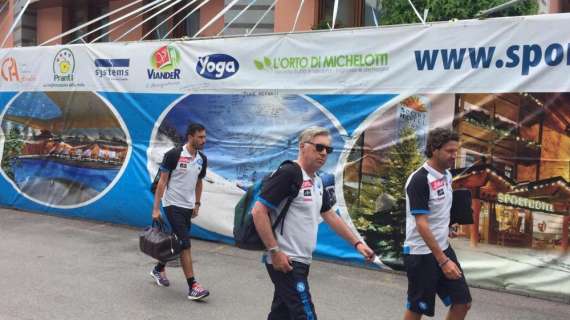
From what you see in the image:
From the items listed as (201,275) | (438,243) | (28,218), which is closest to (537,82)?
(438,243)

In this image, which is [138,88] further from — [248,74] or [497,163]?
[497,163]

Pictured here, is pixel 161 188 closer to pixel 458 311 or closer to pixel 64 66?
pixel 458 311

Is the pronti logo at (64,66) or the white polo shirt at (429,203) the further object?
the pronti logo at (64,66)

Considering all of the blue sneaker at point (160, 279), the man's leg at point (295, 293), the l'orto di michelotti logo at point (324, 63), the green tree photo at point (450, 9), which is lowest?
the blue sneaker at point (160, 279)

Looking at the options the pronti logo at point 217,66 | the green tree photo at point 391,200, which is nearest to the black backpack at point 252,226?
the green tree photo at point 391,200

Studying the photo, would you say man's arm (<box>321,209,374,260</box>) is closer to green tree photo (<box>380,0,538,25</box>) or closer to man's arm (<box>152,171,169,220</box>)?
man's arm (<box>152,171,169,220</box>)

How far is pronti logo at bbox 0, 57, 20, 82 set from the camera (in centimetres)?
1045

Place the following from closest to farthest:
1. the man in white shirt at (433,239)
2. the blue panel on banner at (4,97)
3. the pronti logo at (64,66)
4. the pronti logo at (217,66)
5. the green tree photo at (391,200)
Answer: the man in white shirt at (433,239) → the green tree photo at (391,200) → the pronti logo at (217,66) → the pronti logo at (64,66) → the blue panel on banner at (4,97)

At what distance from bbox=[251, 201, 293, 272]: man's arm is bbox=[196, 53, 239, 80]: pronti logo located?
4.67 meters

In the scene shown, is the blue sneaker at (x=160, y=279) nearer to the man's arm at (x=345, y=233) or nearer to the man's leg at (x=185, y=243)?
the man's leg at (x=185, y=243)

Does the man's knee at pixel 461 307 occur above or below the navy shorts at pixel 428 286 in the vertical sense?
below

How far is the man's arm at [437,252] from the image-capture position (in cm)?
391

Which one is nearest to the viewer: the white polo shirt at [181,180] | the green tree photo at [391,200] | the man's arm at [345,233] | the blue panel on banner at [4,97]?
the man's arm at [345,233]

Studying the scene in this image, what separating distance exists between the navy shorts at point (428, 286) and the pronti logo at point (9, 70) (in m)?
8.96
